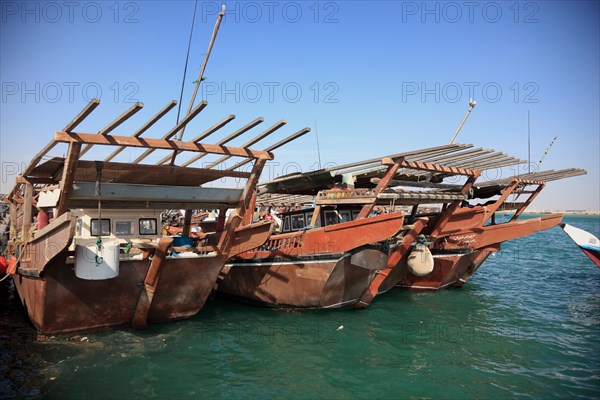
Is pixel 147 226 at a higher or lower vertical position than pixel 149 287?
higher

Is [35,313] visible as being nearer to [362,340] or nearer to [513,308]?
[362,340]

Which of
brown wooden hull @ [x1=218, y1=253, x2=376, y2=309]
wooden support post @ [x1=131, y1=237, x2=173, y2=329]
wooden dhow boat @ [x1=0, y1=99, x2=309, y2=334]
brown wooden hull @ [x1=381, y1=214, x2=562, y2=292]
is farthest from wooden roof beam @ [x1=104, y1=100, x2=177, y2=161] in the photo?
brown wooden hull @ [x1=381, y1=214, x2=562, y2=292]

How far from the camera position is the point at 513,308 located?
11453mm

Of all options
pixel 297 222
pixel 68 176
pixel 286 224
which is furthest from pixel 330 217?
pixel 68 176

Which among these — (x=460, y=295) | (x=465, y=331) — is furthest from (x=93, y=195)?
(x=460, y=295)

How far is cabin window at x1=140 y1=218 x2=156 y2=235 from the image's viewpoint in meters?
10.2

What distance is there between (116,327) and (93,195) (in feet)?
9.34

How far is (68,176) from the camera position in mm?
6781

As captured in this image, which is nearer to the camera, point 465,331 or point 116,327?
point 116,327

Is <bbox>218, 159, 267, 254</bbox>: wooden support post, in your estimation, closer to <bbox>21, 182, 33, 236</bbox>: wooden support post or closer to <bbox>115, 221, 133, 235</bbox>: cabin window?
<bbox>115, 221, 133, 235</bbox>: cabin window

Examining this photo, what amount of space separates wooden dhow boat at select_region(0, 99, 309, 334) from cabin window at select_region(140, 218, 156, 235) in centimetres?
80

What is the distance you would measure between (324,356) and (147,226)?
5609mm

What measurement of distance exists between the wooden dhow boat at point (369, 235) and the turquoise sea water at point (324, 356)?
0.67 m

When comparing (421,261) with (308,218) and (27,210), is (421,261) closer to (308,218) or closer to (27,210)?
(308,218)
